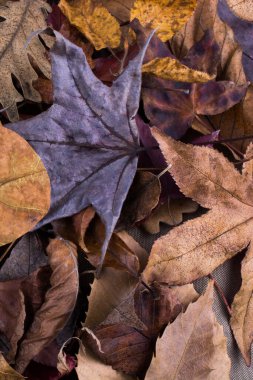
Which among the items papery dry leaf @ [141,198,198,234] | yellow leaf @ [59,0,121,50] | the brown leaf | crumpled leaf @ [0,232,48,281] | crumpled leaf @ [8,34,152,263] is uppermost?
yellow leaf @ [59,0,121,50]

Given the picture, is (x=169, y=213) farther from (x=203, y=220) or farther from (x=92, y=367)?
(x=92, y=367)

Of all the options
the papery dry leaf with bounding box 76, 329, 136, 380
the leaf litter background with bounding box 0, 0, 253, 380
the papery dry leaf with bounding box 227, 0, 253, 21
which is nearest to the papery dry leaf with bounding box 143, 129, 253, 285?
the leaf litter background with bounding box 0, 0, 253, 380

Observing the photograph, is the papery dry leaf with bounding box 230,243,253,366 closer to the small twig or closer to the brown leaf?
the small twig

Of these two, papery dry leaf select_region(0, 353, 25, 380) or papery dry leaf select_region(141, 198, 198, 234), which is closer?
papery dry leaf select_region(0, 353, 25, 380)

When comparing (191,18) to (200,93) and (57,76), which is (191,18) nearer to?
(200,93)

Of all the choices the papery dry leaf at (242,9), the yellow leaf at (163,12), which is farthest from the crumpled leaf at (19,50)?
the papery dry leaf at (242,9)

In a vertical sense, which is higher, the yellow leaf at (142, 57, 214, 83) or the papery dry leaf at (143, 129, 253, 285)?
the yellow leaf at (142, 57, 214, 83)

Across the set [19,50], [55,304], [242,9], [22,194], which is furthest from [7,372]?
[242,9]

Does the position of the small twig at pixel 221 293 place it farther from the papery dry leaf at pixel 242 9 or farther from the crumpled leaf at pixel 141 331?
the papery dry leaf at pixel 242 9
